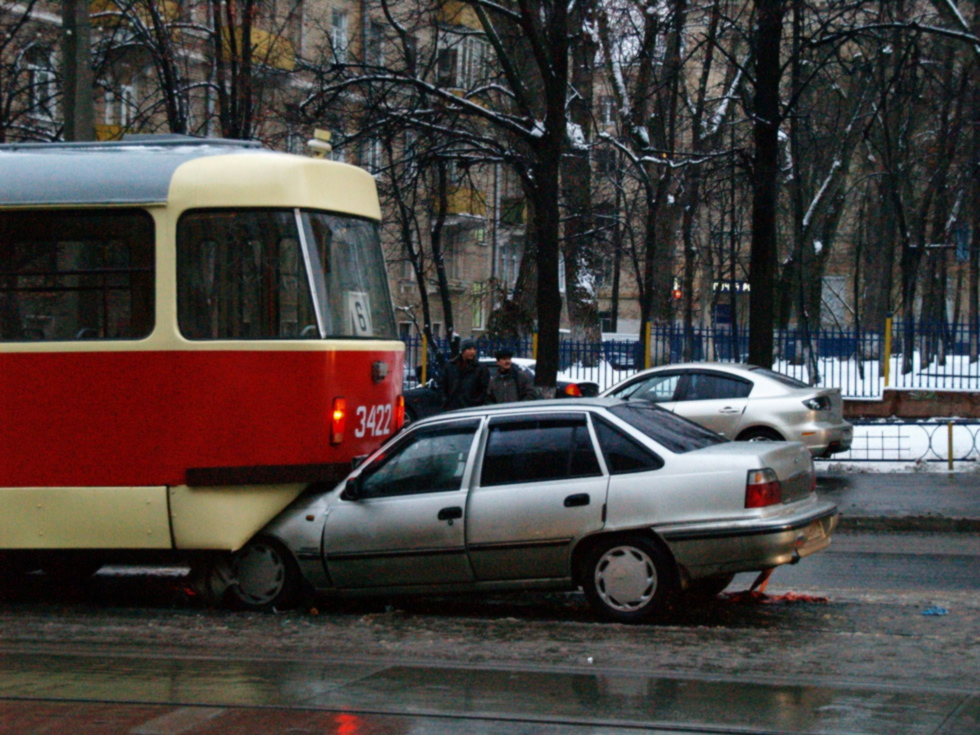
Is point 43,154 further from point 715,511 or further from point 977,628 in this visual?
point 977,628

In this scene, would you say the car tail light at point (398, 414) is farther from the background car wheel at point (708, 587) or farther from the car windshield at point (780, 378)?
the car windshield at point (780, 378)

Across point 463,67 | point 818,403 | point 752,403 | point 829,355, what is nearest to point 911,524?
point 818,403

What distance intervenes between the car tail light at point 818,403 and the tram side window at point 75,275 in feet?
32.3

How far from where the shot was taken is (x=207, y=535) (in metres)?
8.95

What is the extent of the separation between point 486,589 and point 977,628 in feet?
10.1

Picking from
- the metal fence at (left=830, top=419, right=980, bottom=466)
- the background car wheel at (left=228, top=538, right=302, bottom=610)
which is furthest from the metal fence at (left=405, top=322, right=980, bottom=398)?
the background car wheel at (left=228, top=538, right=302, bottom=610)

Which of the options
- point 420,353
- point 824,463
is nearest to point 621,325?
point 420,353

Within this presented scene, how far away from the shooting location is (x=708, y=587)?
8.86m

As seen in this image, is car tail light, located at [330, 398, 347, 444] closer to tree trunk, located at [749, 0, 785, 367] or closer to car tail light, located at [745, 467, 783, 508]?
car tail light, located at [745, 467, 783, 508]

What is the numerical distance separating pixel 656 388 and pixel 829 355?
8.28 meters

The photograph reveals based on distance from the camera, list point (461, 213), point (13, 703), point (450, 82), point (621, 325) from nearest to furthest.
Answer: point (13, 703), point (450, 82), point (461, 213), point (621, 325)

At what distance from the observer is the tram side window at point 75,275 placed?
9008 millimetres

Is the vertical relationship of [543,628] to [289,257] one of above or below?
below

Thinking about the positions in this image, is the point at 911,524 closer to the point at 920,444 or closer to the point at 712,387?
the point at 712,387
